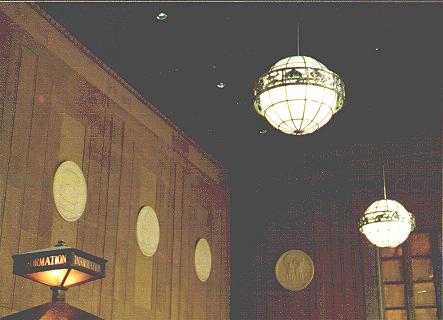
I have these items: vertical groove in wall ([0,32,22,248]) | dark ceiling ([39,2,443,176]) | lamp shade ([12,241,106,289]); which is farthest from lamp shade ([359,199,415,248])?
vertical groove in wall ([0,32,22,248])

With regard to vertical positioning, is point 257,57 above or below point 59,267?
above

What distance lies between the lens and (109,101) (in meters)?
6.93

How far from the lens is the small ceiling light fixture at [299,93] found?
396 cm

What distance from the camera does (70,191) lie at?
595cm

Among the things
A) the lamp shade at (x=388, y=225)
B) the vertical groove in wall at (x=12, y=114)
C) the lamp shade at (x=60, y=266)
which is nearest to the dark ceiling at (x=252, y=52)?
the vertical groove in wall at (x=12, y=114)

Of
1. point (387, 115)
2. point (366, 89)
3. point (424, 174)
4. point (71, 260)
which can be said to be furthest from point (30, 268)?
point (424, 174)

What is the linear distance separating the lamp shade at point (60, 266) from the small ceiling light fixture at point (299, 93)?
1.56 m

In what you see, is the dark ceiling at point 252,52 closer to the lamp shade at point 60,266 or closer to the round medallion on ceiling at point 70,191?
the round medallion on ceiling at point 70,191

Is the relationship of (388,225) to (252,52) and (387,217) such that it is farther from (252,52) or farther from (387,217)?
(252,52)

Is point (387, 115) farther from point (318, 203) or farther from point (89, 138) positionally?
point (89, 138)

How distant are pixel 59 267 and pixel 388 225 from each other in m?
4.51

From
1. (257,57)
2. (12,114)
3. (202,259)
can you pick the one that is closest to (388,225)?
(257,57)

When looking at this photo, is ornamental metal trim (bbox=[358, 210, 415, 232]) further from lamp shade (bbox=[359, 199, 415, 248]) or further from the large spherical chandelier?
the large spherical chandelier

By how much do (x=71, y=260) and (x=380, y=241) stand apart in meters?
4.48
